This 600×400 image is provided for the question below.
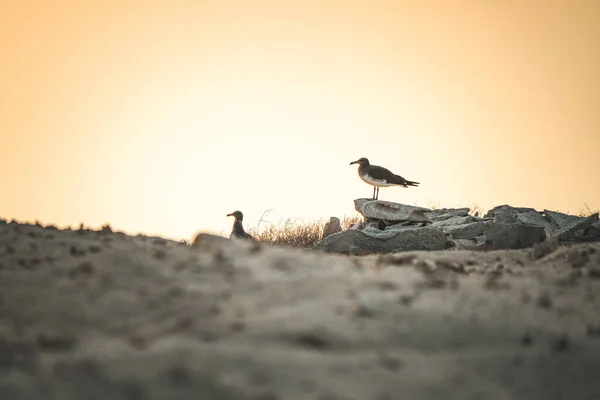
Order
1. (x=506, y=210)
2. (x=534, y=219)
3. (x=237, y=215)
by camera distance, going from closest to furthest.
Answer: (x=237, y=215), (x=534, y=219), (x=506, y=210)

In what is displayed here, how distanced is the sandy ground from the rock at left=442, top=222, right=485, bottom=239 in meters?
9.01

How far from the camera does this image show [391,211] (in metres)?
17.2

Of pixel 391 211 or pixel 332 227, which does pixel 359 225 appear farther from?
pixel 391 211

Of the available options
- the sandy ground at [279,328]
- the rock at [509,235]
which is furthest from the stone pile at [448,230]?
the sandy ground at [279,328]

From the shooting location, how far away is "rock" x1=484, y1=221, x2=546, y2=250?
11.9m

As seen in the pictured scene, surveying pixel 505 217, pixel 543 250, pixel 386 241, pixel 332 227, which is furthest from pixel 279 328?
pixel 332 227

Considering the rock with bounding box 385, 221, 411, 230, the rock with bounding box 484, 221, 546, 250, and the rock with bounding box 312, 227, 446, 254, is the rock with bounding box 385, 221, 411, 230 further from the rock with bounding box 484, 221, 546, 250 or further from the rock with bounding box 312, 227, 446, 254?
the rock with bounding box 484, 221, 546, 250

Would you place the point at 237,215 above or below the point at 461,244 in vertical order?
above

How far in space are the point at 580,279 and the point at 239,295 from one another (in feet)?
10.9

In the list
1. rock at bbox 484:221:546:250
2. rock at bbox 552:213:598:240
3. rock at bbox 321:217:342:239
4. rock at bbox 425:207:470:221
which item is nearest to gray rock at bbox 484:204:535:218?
rock at bbox 425:207:470:221

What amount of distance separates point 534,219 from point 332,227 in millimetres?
5138

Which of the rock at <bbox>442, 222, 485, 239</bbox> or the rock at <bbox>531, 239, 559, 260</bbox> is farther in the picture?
the rock at <bbox>442, 222, 485, 239</bbox>

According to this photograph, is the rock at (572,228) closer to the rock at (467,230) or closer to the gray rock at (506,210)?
the rock at (467,230)

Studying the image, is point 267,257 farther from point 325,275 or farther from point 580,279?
point 580,279
